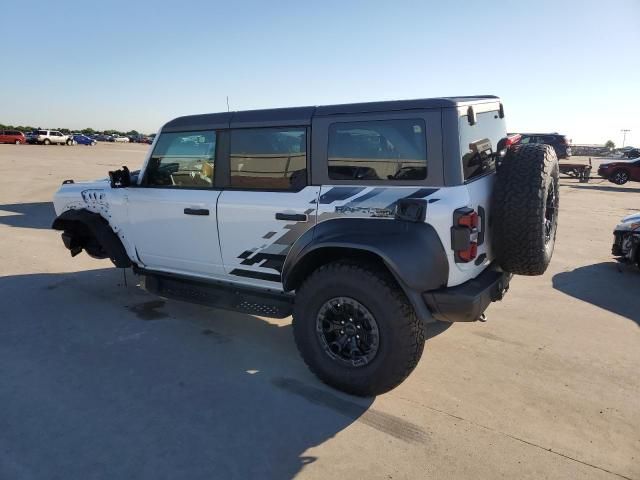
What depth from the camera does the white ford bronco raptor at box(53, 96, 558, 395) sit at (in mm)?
2998

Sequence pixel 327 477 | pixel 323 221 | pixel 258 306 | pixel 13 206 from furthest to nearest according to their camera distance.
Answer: pixel 13 206 → pixel 258 306 → pixel 323 221 → pixel 327 477

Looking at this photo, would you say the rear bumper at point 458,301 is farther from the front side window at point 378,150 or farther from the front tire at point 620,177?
the front tire at point 620,177

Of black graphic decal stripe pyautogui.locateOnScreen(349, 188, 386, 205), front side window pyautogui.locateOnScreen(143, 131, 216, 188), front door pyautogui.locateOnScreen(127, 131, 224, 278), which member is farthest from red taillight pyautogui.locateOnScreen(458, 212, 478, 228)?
front side window pyautogui.locateOnScreen(143, 131, 216, 188)

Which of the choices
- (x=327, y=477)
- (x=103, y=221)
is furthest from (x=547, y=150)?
(x=103, y=221)

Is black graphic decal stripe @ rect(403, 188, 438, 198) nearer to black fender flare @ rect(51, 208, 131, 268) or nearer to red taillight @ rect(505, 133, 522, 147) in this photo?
red taillight @ rect(505, 133, 522, 147)

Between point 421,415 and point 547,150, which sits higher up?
point 547,150

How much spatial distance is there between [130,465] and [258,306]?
61.8 inches

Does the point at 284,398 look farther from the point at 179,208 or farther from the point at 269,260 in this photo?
the point at 179,208

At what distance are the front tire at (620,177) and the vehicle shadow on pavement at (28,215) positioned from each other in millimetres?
21182

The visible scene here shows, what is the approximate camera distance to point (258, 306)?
3842 millimetres

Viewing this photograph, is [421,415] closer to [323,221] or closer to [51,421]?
[323,221]

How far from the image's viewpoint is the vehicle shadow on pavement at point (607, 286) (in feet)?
16.6

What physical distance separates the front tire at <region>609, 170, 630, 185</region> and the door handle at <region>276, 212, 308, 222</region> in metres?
21.0

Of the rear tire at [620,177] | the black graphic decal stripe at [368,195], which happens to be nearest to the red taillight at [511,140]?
the black graphic decal stripe at [368,195]
